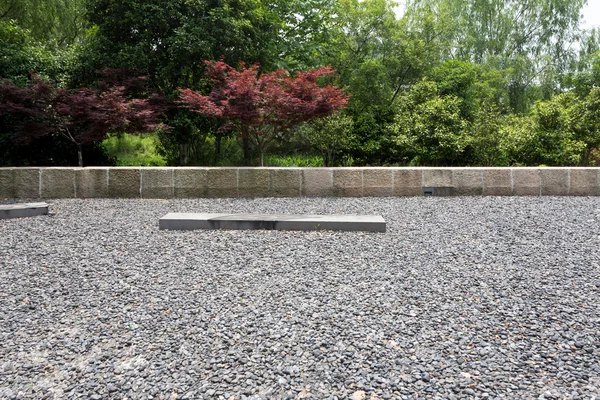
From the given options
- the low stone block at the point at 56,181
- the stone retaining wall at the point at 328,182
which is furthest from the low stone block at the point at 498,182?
the low stone block at the point at 56,181

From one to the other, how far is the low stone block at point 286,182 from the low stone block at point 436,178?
1.92m

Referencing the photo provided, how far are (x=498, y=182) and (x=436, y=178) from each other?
0.94 meters

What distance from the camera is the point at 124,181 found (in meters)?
6.29

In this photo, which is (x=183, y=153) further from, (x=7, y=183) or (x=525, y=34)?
(x=525, y=34)

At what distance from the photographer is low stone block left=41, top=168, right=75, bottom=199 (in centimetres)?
624

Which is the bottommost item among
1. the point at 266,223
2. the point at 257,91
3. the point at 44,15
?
the point at 266,223

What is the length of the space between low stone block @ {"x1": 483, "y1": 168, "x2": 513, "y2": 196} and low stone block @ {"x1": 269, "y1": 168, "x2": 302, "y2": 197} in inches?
112

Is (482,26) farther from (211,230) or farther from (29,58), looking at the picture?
(211,230)

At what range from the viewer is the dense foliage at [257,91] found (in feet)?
24.3

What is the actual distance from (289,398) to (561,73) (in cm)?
2375

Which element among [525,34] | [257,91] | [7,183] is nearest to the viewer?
[7,183]

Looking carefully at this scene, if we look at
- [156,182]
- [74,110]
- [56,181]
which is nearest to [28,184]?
[56,181]

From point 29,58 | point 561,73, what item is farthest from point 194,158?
point 561,73

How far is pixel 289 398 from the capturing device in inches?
66.3
